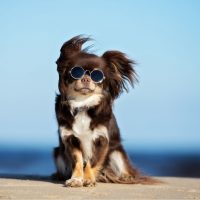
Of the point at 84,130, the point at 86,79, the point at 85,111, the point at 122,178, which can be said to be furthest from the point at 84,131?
the point at 122,178

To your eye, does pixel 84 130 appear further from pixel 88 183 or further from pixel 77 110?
pixel 88 183

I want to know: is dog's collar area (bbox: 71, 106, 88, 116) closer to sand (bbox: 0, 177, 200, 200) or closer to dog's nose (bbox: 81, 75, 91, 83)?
dog's nose (bbox: 81, 75, 91, 83)

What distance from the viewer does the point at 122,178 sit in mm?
9664

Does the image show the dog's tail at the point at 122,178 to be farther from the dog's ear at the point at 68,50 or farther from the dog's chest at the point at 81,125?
the dog's ear at the point at 68,50

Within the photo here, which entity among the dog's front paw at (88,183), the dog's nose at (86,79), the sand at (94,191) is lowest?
the sand at (94,191)

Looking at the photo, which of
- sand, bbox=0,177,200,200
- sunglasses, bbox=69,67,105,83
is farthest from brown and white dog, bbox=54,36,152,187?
sand, bbox=0,177,200,200

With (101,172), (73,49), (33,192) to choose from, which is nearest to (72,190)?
(33,192)

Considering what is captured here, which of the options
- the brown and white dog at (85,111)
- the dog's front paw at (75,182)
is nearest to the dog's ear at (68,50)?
the brown and white dog at (85,111)

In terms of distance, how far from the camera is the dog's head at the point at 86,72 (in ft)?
30.0

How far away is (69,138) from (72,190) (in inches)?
37.3

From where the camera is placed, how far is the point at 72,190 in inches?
332

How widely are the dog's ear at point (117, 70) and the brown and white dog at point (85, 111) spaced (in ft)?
0.04

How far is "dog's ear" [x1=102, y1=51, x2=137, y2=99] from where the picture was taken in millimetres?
9555

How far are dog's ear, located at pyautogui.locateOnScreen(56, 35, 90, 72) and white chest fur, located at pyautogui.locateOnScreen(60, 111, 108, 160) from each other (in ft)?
2.28
